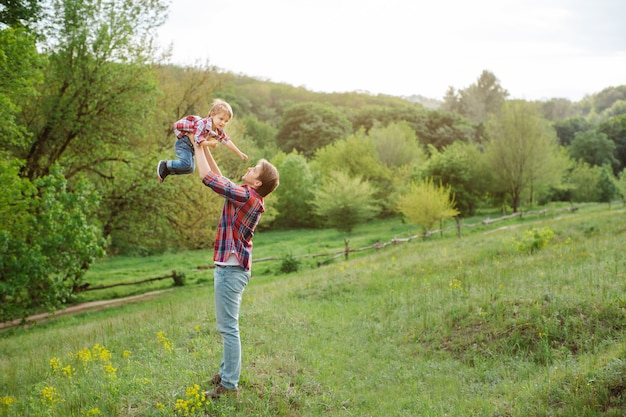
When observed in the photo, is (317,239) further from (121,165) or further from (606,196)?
(606,196)

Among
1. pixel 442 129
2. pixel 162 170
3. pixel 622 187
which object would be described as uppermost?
pixel 442 129

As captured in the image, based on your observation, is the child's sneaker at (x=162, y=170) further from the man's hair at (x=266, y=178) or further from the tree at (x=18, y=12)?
the tree at (x=18, y=12)

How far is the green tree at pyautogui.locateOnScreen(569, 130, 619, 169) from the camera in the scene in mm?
63656

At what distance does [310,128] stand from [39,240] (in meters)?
54.7

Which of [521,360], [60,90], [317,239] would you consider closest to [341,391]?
[521,360]

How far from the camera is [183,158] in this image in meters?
5.21

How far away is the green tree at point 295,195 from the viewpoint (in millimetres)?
47719

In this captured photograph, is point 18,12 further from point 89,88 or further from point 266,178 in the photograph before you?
point 266,178

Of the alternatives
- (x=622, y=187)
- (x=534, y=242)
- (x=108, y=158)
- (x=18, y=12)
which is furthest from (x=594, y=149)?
(x=18, y=12)

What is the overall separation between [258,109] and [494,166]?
52.3 metres

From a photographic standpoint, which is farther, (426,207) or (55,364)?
(426,207)

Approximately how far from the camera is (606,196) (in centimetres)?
5166

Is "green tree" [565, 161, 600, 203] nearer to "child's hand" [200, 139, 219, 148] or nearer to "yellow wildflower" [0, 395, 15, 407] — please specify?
"child's hand" [200, 139, 219, 148]

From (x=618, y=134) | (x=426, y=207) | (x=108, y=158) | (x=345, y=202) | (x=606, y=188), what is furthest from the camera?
(x=618, y=134)
